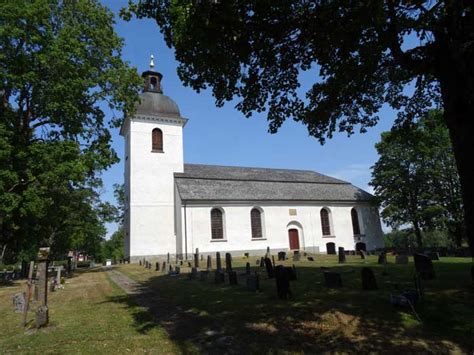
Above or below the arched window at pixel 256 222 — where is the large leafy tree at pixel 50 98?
above

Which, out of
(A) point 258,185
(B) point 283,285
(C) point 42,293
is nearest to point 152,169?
(A) point 258,185

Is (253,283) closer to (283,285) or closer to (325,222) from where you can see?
(283,285)

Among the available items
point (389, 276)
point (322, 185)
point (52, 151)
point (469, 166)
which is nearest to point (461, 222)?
point (322, 185)

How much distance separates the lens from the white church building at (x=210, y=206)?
103 ft

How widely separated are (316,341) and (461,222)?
36.1m

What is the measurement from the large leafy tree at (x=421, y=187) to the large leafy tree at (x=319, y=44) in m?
29.3

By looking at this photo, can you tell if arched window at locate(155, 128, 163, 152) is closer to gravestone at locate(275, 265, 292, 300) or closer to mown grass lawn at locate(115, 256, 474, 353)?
mown grass lawn at locate(115, 256, 474, 353)

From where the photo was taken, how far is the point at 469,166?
7.37 metres

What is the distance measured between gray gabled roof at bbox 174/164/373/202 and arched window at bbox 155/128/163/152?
3.35m

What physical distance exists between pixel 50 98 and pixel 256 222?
22.2 meters

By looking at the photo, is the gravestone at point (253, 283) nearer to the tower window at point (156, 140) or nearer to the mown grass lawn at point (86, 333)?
the mown grass lawn at point (86, 333)

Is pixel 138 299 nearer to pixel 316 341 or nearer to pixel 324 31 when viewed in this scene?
pixel 316 341

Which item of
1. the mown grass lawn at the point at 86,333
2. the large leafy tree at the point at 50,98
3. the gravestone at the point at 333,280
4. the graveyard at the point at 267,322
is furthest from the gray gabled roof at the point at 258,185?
the graveyard at the point at 267,322

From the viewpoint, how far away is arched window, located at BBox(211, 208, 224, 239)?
3231 cm
